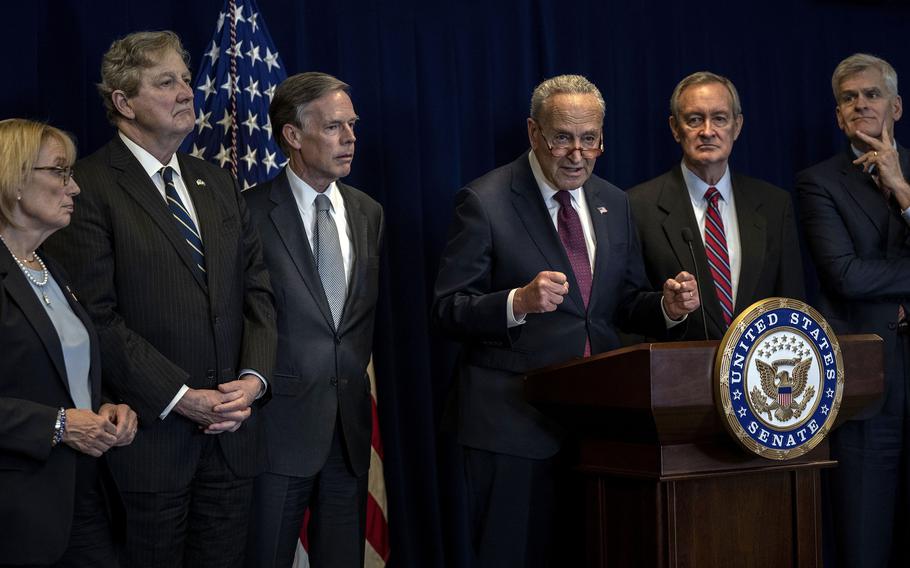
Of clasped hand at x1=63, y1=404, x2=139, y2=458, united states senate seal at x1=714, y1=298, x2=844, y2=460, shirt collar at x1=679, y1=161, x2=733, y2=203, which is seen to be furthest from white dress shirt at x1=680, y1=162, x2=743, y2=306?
clasped hand at x1=63, y1=404, x2=139, y2=458

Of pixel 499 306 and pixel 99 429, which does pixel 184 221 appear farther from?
pixel 499 306

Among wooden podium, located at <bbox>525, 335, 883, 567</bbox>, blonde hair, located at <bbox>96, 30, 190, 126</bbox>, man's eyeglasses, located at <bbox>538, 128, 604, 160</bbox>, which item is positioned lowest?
wooden podium, located at <bbox>525, 335, 883, 567</bbox>

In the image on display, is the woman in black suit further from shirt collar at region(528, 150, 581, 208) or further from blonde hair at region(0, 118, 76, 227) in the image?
shirt collar at region(528, 150, 581, 208)

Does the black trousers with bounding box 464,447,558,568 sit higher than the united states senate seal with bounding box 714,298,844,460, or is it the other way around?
the united states senate seal with bounding box 714,298,844,460

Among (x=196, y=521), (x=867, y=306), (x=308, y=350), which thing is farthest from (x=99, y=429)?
(x=867, y=306)

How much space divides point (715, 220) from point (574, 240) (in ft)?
2.62

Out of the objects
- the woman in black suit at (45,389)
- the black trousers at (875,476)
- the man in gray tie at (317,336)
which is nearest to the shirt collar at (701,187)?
the black trousers at (875,476)

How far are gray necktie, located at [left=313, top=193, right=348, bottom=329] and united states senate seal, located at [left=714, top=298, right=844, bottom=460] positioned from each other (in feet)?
4.11

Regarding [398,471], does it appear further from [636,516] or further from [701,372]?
[701,372]

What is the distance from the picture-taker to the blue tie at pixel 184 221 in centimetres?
300

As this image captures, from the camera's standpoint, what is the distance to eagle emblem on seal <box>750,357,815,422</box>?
8.30ft

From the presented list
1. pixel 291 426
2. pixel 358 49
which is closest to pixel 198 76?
pixel 358 49

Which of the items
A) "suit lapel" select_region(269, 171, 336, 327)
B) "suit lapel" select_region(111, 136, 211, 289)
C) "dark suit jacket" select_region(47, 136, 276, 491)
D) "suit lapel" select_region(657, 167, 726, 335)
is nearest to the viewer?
"dark suit jacket" select_region(47, 136, 276, 491)

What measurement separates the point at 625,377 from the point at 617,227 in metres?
0.90
